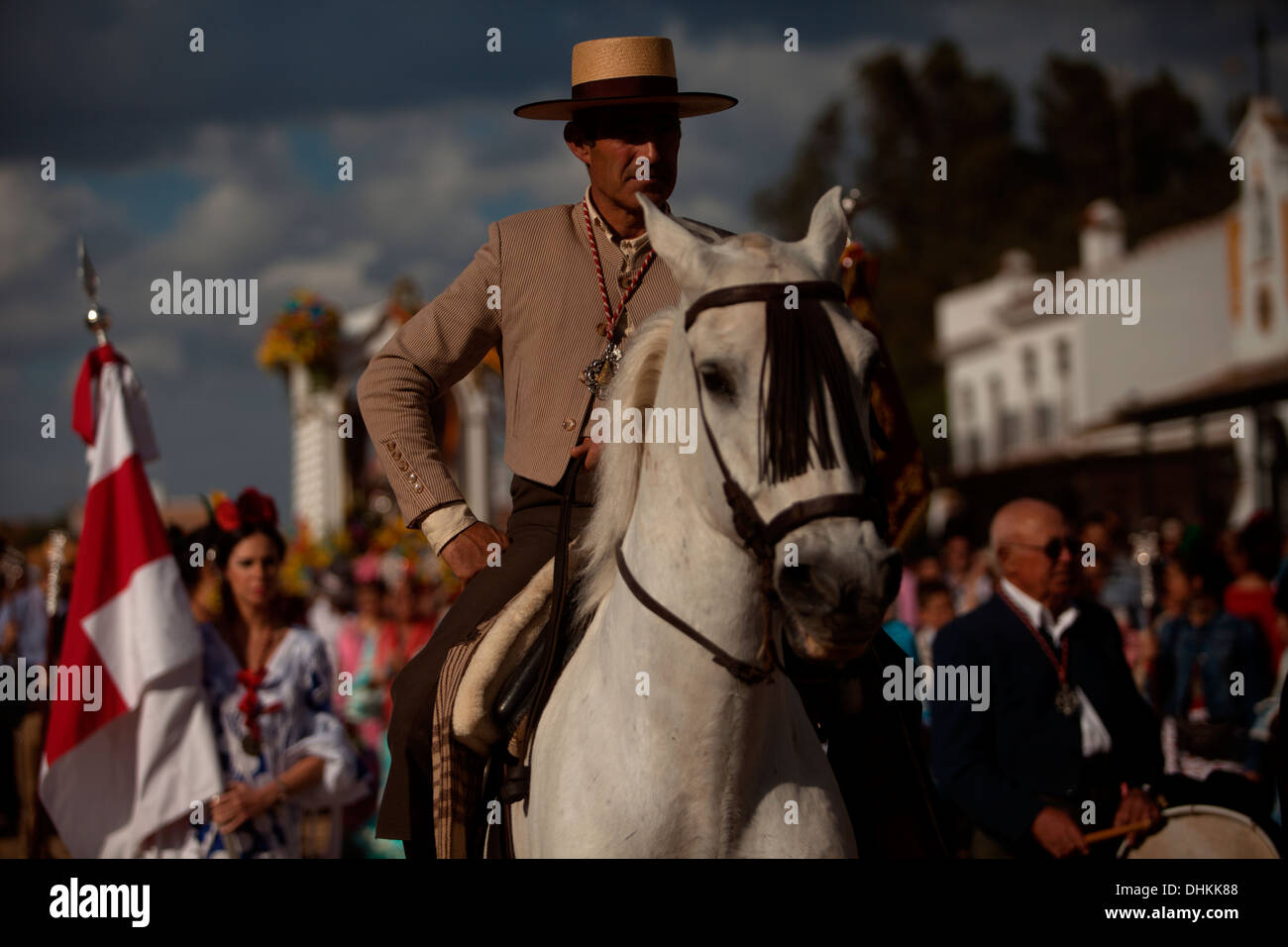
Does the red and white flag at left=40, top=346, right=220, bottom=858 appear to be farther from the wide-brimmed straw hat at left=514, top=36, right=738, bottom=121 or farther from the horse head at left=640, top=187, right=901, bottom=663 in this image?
the horse head at left=640, top=187, right=901, bottom=663

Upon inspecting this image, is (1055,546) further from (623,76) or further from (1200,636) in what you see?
(623,76)

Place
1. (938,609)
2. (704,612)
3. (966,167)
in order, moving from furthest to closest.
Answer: (966,167), (938,609), (704,612)

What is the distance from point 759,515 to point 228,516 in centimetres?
471

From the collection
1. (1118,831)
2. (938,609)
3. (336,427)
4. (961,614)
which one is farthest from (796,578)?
(336,427)

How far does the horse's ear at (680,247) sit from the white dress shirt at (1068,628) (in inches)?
153

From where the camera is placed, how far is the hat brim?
14.4ft

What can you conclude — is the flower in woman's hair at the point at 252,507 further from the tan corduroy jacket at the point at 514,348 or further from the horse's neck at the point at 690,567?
the horse's neck at the point at 690,567

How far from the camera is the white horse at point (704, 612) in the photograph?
10.4 feet

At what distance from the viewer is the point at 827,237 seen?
350 centimetres

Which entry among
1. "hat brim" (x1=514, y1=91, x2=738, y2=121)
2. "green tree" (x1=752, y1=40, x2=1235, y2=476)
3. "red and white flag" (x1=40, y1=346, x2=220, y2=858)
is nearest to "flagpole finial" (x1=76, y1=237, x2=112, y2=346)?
"red and white flag" (x1=40, y1=346, x2=220, y2=858)

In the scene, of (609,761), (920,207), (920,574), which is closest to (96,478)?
(609,761)

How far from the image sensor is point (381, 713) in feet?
40.3

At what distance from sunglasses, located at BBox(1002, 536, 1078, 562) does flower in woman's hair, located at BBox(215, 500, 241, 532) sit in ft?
12.2

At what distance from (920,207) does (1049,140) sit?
7720 mm
